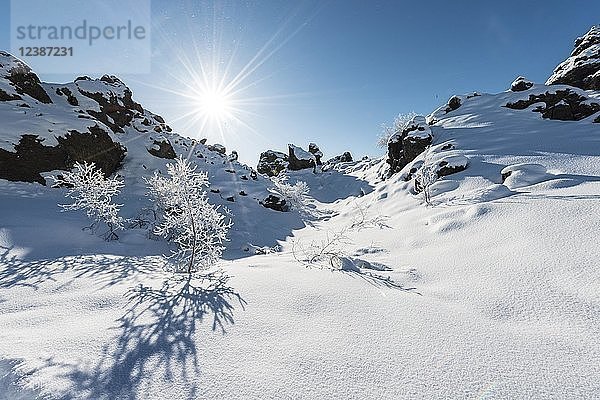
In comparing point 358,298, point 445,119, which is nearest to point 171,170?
point 358,298

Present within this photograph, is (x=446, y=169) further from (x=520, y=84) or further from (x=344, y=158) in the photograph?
(x=344, y=158)

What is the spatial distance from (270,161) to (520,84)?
2213 inches

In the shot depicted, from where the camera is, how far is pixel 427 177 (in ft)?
55.2

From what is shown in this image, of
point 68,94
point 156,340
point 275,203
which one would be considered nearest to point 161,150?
point 68,94

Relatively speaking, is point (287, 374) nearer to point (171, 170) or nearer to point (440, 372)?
point (440, 372)

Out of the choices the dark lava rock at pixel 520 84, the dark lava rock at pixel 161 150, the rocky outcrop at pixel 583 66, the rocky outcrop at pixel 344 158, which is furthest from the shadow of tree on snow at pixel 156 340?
the rocky outcrop at pixel 344 158

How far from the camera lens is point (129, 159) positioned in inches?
1092

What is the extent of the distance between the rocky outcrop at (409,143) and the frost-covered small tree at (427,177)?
7.70ft

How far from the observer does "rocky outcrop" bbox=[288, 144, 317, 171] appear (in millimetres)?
56375

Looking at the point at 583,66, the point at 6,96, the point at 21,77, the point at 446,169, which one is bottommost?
the point at 446,169

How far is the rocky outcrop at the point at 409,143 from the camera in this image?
24.4 meters

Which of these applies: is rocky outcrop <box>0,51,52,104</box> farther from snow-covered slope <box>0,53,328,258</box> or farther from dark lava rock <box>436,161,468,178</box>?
dark lava rock <box>436,161,468,178</box>

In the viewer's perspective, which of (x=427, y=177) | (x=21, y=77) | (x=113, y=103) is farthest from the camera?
(x=113, y=103)

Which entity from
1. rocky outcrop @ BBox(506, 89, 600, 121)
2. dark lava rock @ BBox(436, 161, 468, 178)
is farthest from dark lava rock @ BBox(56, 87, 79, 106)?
rocky outcrop @ BBox(506, 89, 600, 121)
